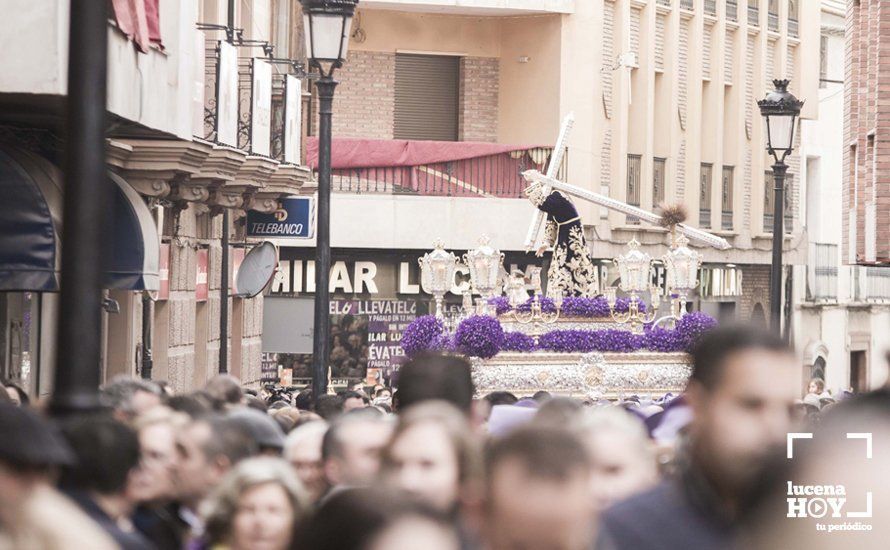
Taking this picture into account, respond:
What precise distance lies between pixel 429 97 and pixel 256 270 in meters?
19.9

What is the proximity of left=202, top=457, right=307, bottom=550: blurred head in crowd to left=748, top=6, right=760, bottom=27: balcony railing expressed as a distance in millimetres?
51552

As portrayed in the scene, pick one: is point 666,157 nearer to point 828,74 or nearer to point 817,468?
point 828,74

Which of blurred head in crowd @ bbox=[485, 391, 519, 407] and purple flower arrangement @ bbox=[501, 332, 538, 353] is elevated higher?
purple flower arrangement @ bbox=[501, 332, 538, 353]

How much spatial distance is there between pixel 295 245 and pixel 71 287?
1438 inches

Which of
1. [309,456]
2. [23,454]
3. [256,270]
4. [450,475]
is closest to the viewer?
[23,454]

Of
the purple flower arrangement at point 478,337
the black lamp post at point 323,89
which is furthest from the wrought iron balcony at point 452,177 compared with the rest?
the black lamp post at point 323,89

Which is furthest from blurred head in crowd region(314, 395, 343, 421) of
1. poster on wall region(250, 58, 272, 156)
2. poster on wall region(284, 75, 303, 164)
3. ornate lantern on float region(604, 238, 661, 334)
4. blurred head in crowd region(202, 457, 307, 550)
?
poster on wall region(284, 75, 303, 164)

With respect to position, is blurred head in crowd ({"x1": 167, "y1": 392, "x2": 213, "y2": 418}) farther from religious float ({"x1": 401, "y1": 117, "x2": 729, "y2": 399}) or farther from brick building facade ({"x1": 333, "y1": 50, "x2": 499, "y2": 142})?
brick building facade ({"x1": 333, "y1": 50, "x2": 499, "y2": 142})

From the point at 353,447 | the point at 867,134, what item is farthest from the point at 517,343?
the point at 353,447

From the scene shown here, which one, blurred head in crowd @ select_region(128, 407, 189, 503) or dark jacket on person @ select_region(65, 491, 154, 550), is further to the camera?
blurred head in crowd @ select_region(128, 407, 189, 503)

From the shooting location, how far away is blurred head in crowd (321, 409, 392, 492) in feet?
25.5

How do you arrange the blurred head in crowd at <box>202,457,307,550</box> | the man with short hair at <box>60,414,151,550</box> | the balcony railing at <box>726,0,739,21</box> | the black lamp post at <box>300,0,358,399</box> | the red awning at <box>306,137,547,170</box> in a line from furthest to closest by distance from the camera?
the balcony railing at <box>726,0,739,21</box>
the red awning at <box>306,137,547,170</box>
the black lamp post at <box>300,0,358,399</box>
the man with short hair at <box>60,414,151,550</box>
the blurred head in crowd at <box>202,457,307,550</box>

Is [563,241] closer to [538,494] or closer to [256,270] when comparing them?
[256,270]

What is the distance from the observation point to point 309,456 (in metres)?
8.75
